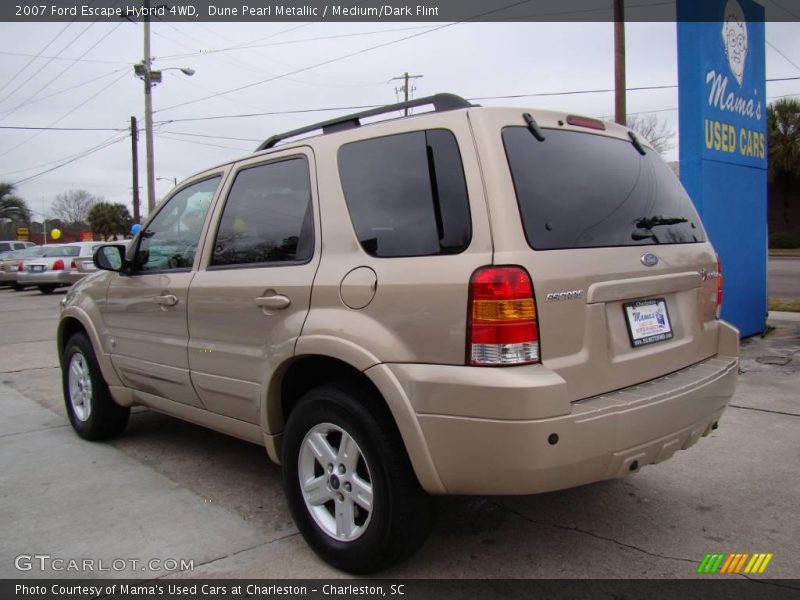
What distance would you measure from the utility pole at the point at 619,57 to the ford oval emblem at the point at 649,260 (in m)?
10.5

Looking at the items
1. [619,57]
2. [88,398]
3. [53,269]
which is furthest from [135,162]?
[88,398]

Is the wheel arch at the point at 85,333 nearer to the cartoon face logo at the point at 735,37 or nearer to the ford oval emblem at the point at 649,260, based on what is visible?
the ford oval emblem at the point at 649,260

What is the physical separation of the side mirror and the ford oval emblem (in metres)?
3.27

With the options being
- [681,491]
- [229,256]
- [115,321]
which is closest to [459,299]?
[229,256]

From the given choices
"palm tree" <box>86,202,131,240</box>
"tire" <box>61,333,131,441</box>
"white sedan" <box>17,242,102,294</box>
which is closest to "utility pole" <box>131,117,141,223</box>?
"white sedan" <box>17,242,102,294</box>

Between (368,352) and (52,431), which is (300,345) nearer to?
(368,352)

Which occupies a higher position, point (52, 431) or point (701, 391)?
point (701, 391)

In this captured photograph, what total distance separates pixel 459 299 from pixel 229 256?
1656 mm

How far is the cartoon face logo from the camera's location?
7.94 meters

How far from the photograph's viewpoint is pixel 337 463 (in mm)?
2840

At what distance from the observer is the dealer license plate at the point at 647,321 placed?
8.99 ft

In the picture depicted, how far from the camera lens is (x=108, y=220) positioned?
2335 inches

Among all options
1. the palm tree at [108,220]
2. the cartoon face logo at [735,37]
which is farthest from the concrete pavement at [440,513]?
the palm tree at [108,220]

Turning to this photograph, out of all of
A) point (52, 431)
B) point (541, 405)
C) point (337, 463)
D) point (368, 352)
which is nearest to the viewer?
point (541, 405)
